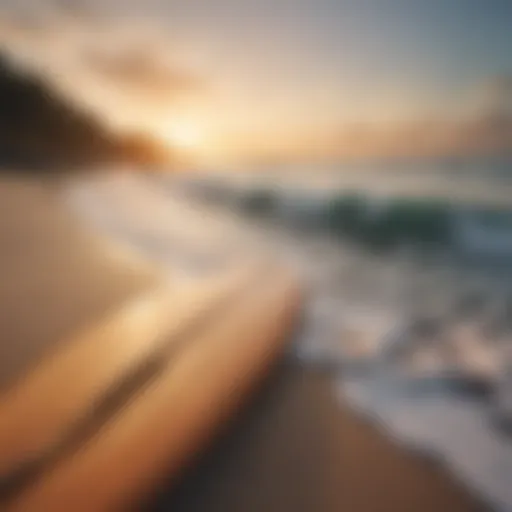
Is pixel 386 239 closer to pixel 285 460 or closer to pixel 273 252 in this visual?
pixel 273 252

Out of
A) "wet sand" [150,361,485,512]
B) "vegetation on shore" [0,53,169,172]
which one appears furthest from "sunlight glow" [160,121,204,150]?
"wet sand" [150,361,485,512]

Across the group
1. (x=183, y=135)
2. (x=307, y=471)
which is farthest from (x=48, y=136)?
(x=307, y=471)

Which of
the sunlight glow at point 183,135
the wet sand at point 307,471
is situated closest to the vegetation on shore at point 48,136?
the sunlight glow at point 183,135

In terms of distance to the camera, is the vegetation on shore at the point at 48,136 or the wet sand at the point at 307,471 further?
the vegetation on shore at the point at 48,136

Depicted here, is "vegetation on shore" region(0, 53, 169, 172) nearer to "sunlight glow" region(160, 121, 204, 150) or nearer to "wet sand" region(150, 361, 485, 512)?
"sunlight glow" region(160, 121, 204, 150)

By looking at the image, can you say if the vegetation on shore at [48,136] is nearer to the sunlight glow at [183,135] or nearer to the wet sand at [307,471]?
the sunlight glow at [183,135]

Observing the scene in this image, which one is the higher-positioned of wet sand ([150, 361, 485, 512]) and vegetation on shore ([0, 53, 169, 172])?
vegetation on shore ([0, 53, 169, 172])

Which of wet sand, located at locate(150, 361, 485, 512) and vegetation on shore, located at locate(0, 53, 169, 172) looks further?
vegetation on shore, located at locate(0, 53, 169, 172)

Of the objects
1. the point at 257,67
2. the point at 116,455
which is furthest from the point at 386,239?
the point at 116,455

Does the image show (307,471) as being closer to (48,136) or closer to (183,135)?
(183,135)
